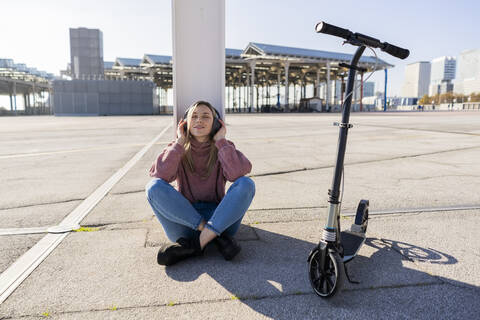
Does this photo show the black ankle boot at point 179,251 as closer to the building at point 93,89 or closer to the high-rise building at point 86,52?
the building at point 93,89

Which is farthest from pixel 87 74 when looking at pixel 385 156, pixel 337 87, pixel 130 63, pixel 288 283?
pixel 337 87

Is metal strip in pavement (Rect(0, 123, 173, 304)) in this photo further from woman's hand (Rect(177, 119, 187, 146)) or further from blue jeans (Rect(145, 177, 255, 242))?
woman's hand (Rect(177, 119, 187, 146))

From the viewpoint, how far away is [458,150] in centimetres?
821

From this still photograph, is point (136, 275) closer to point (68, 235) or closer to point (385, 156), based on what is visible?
point (68, 235)

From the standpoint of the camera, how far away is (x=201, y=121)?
2629 mm

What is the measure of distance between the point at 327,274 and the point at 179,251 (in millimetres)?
1064

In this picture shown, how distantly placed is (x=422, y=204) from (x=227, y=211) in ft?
8.85

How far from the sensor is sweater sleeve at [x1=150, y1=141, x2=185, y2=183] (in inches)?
99.7

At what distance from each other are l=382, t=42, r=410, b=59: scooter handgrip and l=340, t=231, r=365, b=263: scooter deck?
1318 millimetres

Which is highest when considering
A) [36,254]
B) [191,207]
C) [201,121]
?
[201,121]

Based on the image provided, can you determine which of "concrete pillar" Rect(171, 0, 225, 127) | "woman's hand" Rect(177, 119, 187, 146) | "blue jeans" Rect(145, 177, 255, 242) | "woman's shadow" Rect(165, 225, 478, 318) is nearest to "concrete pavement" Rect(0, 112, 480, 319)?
"woman's shadow" Rect(165, 225, 478, 318)

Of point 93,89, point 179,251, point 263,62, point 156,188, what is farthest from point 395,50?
point 263,62

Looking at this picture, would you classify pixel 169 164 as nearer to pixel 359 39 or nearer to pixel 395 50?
pixel 359 39

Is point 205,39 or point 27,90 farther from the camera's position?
point 27,90
